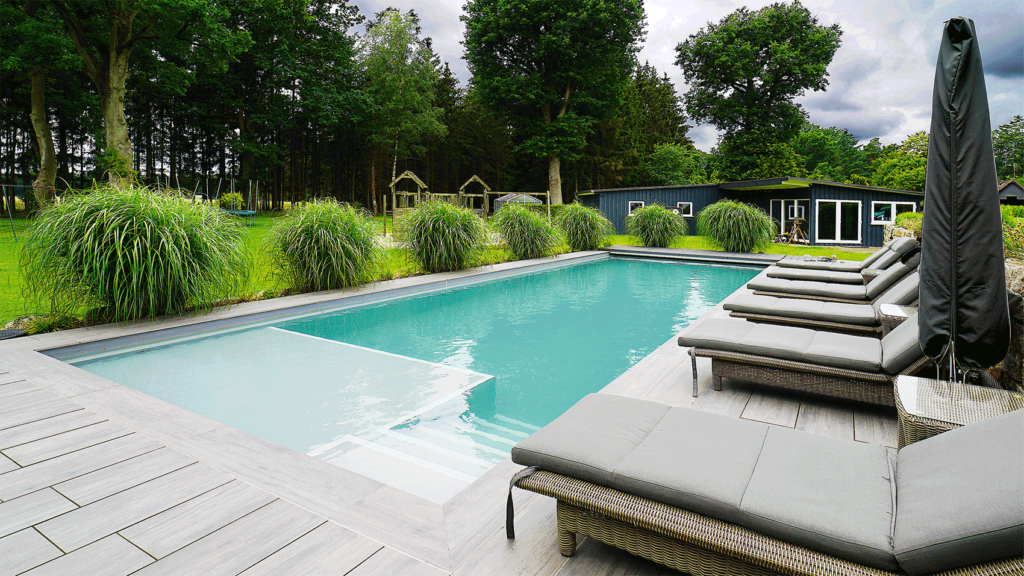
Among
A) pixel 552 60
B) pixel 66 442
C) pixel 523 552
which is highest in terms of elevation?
pixel 552 60

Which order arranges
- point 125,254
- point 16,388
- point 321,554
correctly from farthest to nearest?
point 125,254 → point 16,388 → point 321,554

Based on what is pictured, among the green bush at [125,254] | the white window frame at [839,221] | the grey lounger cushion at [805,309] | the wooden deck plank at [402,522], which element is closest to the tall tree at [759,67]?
the white window frame at [839,221]

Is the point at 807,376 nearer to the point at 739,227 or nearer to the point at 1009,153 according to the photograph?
the point at 739,227

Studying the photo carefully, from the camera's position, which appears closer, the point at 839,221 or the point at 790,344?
the point at 790,344

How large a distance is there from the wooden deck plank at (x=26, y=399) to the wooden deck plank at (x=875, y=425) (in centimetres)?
426

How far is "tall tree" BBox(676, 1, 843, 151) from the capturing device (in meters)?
24.6

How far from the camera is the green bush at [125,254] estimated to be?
4.47m

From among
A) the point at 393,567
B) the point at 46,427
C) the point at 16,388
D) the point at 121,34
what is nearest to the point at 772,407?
the point at 393,567

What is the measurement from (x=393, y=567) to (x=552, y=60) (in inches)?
976

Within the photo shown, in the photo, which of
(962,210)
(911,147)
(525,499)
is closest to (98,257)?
(525,499)

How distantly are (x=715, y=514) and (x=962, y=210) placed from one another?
58.6 inches

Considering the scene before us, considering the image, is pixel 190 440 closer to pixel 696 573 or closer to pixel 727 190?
pixel 696 573

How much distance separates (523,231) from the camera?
10.7 metres

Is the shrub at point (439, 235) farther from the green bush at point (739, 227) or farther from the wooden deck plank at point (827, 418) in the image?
the green bush at point (739, 227)
